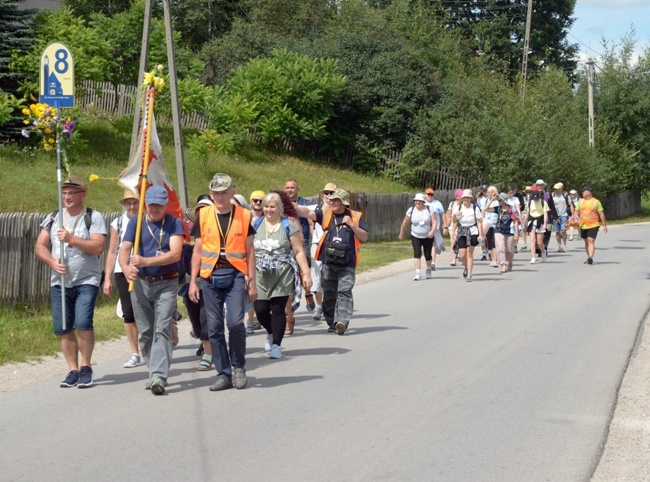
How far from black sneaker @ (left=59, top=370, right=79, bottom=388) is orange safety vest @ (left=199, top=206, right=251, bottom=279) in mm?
1464

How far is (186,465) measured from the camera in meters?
6.06

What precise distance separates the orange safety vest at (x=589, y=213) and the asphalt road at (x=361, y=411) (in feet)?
29.7

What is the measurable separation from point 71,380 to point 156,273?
1.31m

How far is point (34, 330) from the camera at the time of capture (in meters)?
11.5

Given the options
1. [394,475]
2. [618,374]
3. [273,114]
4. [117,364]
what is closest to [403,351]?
[618,374]

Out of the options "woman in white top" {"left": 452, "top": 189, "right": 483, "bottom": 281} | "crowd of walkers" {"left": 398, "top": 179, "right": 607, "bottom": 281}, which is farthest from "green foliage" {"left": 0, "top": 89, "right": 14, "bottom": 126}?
"woman in white top" {"left": 452, "top": 189, "right": 483, "bottom": 281}

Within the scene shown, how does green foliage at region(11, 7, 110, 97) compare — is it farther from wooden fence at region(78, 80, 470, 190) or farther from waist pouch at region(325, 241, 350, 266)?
waist pouch at region(325, 241, 350, 266)

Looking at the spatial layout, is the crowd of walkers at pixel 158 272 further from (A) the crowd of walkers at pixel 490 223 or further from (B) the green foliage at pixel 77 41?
(B) the green foliage at pixel 77 41

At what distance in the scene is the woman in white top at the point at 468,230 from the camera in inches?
709

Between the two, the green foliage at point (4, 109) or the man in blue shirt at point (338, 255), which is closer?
the man in blue shirt at point (338, 255)

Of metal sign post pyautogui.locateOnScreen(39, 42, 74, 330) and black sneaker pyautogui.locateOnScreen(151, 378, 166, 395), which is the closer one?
black sneaker pyautogui.locateOnScreen(151, 378, 166, 395)

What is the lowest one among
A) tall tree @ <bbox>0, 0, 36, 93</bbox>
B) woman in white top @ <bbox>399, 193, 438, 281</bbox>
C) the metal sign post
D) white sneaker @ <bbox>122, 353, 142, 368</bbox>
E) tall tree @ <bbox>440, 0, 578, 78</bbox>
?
white sneaker @ <bbox>122, 353, 142, 368</bbox>

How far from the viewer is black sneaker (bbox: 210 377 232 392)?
8.30 metres

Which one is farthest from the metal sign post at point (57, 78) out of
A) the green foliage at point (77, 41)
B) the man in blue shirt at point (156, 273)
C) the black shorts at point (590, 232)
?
the green foliage at point (77, 41)
